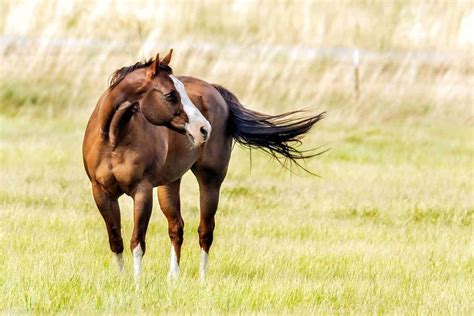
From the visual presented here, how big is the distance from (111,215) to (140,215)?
289 mm

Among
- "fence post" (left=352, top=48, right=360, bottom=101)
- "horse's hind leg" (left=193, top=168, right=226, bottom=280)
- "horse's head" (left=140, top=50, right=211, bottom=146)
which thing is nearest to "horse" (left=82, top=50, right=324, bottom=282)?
"horse's head" (left=140, top=50, right=211, bottom=146)

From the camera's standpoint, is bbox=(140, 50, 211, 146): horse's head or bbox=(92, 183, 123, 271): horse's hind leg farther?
bbox=(92, 183, 123, 271): horse's hind leg

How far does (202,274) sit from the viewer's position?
8523 mm

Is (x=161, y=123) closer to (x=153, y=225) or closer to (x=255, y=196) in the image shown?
(x=153, y=225)

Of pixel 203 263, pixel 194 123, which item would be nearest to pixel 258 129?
pixel 203 263

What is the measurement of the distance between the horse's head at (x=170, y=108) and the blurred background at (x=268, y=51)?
14.0 meters

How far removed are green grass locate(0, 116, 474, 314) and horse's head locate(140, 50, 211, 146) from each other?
3.34 feet

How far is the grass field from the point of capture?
24.8ft

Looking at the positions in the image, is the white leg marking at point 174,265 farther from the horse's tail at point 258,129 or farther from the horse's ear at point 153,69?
the horse's ear at point 153,69

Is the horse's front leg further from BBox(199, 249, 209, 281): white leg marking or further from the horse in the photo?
BBox(199, 249, 209, 281): white leg marking

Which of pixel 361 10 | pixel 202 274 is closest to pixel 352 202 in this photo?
pixel 202 274

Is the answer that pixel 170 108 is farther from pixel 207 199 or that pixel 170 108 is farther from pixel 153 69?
pixel 207 199

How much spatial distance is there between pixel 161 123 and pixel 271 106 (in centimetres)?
1509

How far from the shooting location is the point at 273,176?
15383 mm
